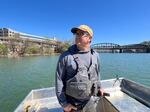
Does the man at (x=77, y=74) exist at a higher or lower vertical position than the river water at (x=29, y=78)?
higher

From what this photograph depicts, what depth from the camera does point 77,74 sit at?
1744 mm

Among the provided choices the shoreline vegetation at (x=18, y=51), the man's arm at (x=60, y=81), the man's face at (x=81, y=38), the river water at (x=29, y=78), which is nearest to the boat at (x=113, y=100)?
the man's arm at (x=60, y=81)

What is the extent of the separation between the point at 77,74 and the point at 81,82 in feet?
0.34

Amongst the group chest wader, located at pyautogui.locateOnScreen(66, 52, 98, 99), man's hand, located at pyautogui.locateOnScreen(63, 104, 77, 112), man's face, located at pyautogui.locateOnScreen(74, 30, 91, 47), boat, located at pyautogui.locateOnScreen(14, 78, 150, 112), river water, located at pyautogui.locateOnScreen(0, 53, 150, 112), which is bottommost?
river water, located at pyautogui.locateOnScreen(0, 53, 150, 112)

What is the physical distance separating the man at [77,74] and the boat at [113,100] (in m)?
1.24

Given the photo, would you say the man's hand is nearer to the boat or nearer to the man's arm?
the man's arm

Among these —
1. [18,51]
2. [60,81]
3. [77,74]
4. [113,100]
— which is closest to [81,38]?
[77,74]

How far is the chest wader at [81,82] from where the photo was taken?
1749mm

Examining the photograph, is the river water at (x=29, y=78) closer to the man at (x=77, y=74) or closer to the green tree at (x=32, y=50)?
the man at (x=77, y=74)

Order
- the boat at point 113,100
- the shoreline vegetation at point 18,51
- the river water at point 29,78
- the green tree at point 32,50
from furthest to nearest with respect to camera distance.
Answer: the green tree at point 32,50
the shoreline vegetation at point 18,51
the river water at point 29,78
the boat at point 113,100

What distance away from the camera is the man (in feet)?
5.73

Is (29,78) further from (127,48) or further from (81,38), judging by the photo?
(127,48)

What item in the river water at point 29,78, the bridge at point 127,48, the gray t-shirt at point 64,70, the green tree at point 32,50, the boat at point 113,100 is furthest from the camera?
the bridge at point 127,48

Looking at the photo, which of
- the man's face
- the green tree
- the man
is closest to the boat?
the man
